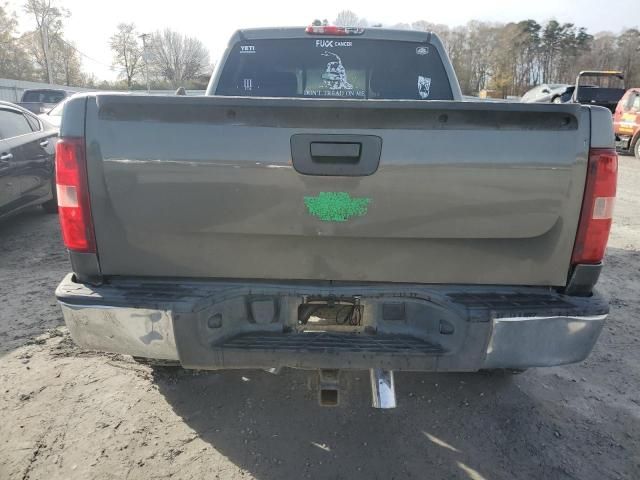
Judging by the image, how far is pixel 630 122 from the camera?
46.0ft

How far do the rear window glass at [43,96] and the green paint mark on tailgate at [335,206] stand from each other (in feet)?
70.6

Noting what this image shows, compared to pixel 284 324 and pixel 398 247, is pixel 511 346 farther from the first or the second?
pixel 284 324

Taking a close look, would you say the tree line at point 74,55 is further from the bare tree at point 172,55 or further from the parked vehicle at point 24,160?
the parked vehicle at point 24,160

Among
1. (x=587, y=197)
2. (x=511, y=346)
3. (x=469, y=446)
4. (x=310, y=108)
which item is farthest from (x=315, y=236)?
(x=469, y=446)

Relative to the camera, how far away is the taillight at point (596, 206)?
1.96 meters

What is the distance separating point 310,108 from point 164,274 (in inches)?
38.3

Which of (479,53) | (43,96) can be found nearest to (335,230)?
(43,96)

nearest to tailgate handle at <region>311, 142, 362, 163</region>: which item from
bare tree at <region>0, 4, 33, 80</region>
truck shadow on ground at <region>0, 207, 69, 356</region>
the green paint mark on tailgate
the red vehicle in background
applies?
the green paint mark on tailgate

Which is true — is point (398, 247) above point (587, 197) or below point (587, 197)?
below

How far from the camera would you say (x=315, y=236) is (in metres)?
2.05

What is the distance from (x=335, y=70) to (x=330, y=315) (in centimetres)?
232

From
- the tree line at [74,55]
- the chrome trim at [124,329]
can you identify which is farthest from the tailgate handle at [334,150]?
the tree line at [74,55]

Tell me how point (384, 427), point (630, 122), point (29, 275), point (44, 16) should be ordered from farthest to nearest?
point (44, 16), point (630, 122), point (29, 275), point (384, 427)

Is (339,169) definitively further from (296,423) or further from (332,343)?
(296,423)
